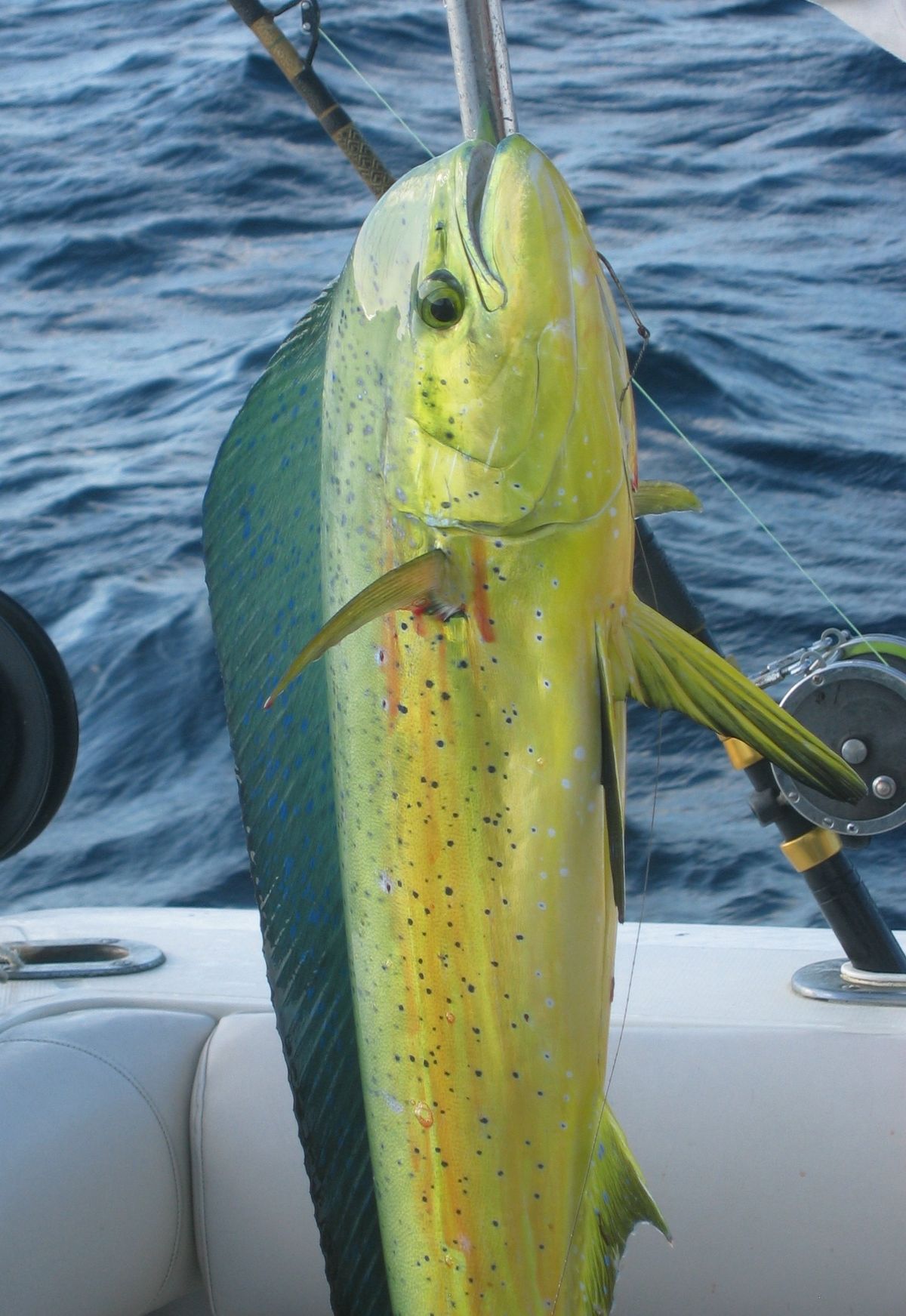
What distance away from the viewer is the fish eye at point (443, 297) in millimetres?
1055

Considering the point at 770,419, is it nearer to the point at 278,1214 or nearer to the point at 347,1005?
the point at 278,1214

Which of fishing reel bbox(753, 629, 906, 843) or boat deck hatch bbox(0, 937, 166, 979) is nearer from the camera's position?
fishing reel bbox(753, 629, 906, 843)

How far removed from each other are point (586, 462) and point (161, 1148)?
1.47m

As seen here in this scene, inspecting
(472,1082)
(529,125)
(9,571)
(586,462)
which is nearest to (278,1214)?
(472,1082)

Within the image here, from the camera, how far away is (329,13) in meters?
11.1

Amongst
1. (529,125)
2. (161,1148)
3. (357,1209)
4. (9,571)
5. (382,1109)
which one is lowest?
(161,1148)

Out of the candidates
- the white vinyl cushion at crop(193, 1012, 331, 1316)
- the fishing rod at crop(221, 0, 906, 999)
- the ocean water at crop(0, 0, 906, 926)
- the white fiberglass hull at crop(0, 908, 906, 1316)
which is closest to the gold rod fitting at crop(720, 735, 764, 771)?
the fishing rod at crop(221, 0, 906, 999)

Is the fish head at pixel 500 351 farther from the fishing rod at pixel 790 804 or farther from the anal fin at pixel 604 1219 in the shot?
the fishing rod at pixel 790 804

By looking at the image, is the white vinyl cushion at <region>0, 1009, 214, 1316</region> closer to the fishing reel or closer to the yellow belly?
the yellow belly

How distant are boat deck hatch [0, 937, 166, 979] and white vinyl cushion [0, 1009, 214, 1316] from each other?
208mm

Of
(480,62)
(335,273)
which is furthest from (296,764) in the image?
(335,273)

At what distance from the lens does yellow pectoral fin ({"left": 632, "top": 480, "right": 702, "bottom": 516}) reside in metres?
1.24

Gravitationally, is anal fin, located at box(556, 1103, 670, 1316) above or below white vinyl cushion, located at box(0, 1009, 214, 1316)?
above

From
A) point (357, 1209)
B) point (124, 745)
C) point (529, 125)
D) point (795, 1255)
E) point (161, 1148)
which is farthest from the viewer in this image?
point (529, 125)
